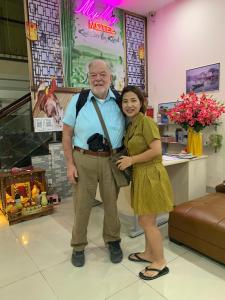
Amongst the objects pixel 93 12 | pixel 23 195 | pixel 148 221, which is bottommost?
pixel 23 195

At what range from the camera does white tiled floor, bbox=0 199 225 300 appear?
1.65 meters

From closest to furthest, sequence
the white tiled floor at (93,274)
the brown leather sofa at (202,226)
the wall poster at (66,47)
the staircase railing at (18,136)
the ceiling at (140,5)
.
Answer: the white tiled floor at (93,274) → the brown leather sofa at (202,226) → the wall poster at (66,47) → the staircase railing at (18,136) → the ceiling at (140,5)

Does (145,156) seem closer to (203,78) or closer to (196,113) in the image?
(196,113)

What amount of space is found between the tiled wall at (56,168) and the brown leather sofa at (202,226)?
1.92m

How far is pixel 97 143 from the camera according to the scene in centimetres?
185

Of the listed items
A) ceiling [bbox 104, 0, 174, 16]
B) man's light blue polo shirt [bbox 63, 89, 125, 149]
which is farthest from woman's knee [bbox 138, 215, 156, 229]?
ceiling [bbox 104, 0, 174, 16]

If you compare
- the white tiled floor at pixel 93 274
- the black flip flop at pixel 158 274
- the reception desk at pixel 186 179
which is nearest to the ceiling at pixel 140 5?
the reception desk at pixel 186 179

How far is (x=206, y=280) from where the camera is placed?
1761mm

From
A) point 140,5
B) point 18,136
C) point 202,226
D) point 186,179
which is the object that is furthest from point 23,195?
point 140,5

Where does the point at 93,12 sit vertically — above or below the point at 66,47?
above

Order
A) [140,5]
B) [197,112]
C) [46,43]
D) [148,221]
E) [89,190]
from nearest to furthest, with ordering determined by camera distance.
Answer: [148,221] → [89,190] → [197,112] → [46,43] → [140,5]

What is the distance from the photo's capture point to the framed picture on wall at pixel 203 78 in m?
3.30

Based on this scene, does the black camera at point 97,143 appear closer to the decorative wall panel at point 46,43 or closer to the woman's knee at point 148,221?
the woman's knee at point 148,221

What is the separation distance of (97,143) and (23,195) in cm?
180
